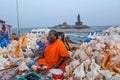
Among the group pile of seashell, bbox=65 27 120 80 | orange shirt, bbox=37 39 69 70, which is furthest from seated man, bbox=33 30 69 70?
pile of seashell, bbox=65 27 120 80

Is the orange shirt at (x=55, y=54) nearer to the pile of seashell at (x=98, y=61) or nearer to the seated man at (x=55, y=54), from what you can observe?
the seated man at (x=55, y=54)

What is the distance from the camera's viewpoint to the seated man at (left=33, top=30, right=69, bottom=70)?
530cm

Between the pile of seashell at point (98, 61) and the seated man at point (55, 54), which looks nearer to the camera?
the pile of seashell at point (98, 61)

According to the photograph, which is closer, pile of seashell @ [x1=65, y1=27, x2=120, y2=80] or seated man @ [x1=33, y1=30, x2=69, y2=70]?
pile of seashell @ [x1=65, y1=27, x2=120, y2=80]

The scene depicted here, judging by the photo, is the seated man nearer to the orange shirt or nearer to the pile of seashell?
the orange shirt

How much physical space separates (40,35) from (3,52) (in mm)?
1670

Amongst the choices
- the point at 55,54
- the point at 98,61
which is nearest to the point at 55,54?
the point at 55,54

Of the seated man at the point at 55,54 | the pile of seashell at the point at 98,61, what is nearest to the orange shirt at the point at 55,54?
the seated man at the point at 55,54

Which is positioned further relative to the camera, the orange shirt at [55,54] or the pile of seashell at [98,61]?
the orange shirt at [55,54]

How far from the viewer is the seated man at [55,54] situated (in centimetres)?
530

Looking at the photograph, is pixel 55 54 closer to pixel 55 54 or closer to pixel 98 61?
pixel 55 54

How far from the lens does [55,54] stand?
5477 millimetres

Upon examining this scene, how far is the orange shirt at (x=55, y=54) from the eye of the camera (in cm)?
535

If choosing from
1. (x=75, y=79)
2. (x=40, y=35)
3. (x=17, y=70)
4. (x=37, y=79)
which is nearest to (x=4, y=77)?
(x=17, y=70)
